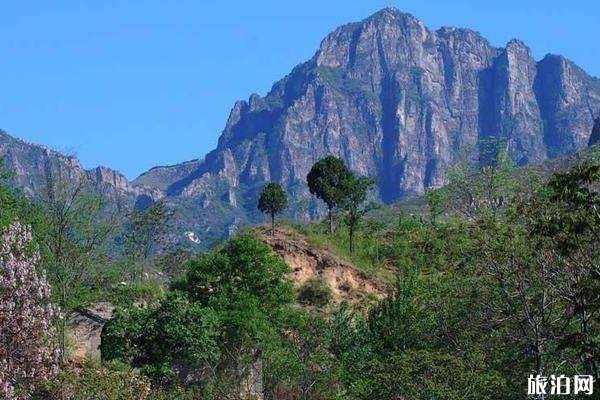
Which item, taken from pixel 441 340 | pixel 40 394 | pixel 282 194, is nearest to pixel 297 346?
pixel 441 340

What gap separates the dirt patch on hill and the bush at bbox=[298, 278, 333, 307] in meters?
Result: 0.56

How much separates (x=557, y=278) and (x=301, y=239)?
2556cm

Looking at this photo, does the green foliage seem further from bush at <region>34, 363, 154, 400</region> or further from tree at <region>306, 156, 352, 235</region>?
tree at <region>306, 156, 352, 235</region>

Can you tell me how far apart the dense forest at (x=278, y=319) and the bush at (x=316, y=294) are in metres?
1.41

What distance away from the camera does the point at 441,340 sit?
113 ft

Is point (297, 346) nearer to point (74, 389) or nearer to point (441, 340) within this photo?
point (441, 340)

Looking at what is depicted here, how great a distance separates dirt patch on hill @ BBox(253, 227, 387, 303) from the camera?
165 feet

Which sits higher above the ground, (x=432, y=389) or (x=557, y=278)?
(x=557, y=278)

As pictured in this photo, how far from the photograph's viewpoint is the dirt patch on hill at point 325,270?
5044 centimetres

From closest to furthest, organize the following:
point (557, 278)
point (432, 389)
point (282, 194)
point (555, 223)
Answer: point (555, 223) → point (432, 389) → point (557, 278) → point (282, 194)

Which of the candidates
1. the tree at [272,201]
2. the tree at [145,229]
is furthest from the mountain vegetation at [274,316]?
the tree at [145,229]

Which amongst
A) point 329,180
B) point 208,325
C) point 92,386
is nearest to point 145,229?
point 329,180

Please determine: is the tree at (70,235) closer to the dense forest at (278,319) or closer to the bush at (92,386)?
the dense forest at (278,319)

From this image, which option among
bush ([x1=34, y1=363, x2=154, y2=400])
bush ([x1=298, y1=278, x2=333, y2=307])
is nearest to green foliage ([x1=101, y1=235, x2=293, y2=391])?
bush ([x1=34, y1=363, x2=154, y2=400])
